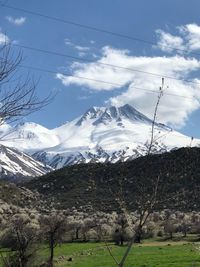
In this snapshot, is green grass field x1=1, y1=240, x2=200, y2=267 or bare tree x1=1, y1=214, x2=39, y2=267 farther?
green grass field x1=1, y1=240, x2=200, y2=267

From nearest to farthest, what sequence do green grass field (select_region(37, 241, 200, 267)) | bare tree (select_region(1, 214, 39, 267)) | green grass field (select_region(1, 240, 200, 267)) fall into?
bare tree (select_region(1, 214, 39, 267))
green grass field (select_region(1, 240, 200, 267))
green grass field (select_region(37, 241, 200, 267))

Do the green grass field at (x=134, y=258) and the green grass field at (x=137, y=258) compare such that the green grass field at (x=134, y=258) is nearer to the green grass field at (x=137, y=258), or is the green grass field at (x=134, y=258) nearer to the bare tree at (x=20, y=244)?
the green grass field at (x=137, y=258)

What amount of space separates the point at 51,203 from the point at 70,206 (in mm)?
6192

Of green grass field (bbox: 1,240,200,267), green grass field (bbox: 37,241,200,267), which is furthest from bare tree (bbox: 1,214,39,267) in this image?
green grass field (bbox: 37,241,200,267)

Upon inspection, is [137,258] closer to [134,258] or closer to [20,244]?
[134,258]

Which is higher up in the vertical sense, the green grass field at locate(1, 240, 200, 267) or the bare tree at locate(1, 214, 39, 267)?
the bare tree at locate(1, 214, 39, 267)

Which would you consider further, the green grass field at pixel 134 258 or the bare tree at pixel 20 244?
the green grass field at pixel 134 258

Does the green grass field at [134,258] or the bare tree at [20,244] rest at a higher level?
the bare tree at [20,244]

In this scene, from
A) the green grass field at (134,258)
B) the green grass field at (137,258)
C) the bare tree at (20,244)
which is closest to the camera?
the bare tree at (20,244)

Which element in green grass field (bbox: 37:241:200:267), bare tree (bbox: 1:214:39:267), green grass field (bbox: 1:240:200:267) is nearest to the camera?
bare tree (bbox: 1:214:39:267)

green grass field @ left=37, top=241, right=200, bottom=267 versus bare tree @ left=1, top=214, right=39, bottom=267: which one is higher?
bare tree @ left=1, top=214, right=39, bottom=267

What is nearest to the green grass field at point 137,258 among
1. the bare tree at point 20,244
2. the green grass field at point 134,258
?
the green grass field at point 134,258

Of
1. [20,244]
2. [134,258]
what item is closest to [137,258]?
[134,258]

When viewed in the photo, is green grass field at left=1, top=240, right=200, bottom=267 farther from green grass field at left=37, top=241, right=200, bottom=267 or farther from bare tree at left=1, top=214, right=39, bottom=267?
bare tree at left=1, top=214, right=39, bottom=267
